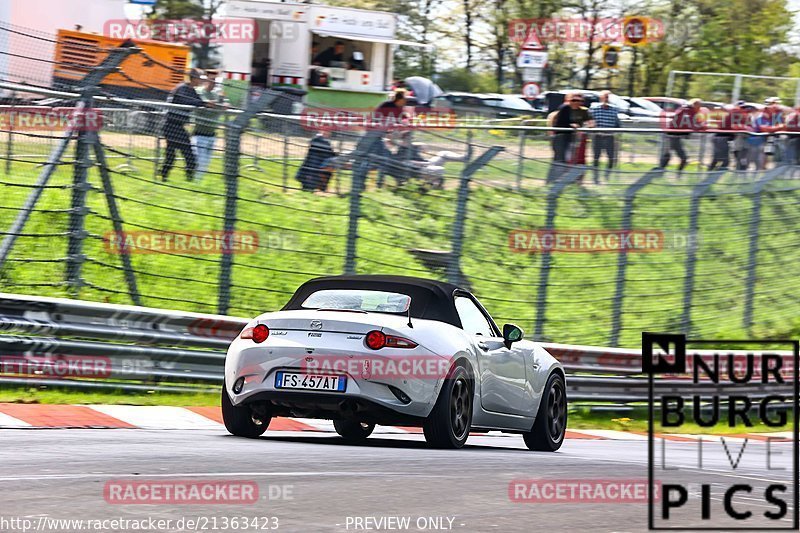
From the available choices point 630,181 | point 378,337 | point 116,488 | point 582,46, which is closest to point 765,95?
point 582,46

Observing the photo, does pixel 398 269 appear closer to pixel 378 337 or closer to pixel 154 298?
pixel 154 298

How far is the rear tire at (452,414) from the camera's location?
9.47 meters

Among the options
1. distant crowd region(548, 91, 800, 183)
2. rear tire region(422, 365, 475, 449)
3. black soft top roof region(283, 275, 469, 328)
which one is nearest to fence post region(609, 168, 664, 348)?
distant crowd region(548, 91, 800, 183)

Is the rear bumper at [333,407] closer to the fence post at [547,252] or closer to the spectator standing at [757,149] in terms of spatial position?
the fence post at [547,252]

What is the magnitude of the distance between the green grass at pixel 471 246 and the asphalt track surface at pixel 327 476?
3.25 metres

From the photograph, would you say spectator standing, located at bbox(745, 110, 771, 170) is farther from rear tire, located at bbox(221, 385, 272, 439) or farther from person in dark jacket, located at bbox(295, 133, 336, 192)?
rear tire, located at bbox(221, 385, 272, 439)

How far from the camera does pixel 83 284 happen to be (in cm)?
1290

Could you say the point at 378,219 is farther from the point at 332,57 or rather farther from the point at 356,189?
the point at 332,57

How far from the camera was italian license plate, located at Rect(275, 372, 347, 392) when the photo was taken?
921 centimetres

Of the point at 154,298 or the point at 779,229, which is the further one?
the point at 779,229

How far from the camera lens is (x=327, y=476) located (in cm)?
784

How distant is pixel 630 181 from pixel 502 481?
8.79 m

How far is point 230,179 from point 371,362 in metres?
4.86

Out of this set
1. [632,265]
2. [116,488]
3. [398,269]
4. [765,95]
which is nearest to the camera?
[116,488]
